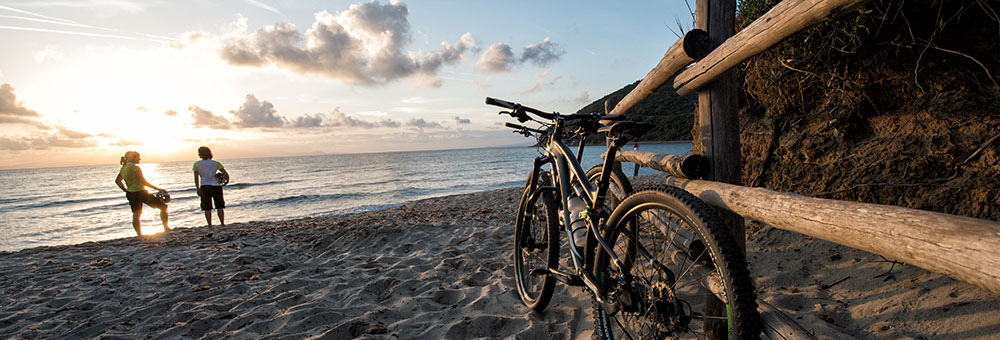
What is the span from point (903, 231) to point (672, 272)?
849 mm

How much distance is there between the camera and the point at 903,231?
1.30 meters

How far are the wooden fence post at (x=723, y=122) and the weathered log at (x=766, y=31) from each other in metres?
0.16

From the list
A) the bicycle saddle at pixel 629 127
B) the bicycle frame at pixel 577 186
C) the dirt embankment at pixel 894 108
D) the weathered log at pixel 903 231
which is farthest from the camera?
the dirt embankment at pixel 894 108

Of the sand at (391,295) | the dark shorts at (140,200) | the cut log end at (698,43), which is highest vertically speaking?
the cut log end at (698,43)

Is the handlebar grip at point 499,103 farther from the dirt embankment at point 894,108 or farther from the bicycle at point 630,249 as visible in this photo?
the dirt embankment at point 894,108

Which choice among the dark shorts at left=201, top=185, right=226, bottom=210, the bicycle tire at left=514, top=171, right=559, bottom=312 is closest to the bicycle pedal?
the bicycle tire at left=514, top=171, right=559, bottom=312

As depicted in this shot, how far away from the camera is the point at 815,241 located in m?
3.58

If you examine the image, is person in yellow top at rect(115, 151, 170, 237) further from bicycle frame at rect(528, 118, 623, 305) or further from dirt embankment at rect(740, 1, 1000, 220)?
dirt embankment at rect(740, 1, 1000, 220)

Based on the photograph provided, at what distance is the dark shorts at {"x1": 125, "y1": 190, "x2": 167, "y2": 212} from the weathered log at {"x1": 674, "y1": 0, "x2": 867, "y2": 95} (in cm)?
1105

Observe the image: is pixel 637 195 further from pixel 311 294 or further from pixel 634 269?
pixel 311 294

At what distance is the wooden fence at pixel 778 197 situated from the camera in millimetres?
1142

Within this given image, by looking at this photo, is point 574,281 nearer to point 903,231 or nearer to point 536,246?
point 536,246

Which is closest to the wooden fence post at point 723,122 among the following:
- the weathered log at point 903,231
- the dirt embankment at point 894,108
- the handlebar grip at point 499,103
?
the weathered log at point 903,231

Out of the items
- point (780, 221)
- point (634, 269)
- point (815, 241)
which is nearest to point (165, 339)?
point (634, 269)
